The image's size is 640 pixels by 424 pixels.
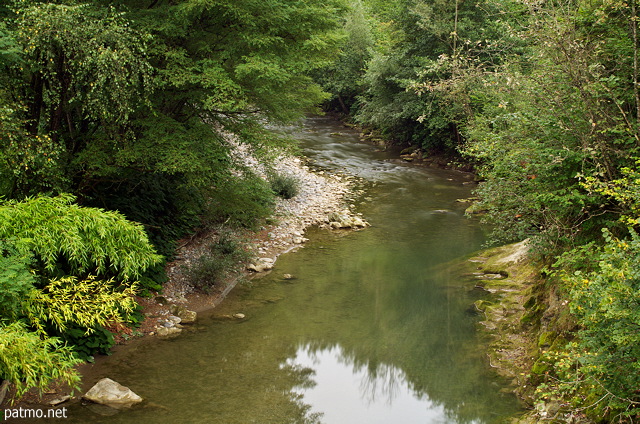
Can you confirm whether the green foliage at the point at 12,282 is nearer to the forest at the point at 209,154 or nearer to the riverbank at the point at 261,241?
the forest at the point at 209,154

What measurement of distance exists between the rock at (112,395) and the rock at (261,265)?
5.74 metres

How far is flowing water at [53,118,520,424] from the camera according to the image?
7.63 m

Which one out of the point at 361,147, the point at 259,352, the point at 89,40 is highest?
the point at 89,40

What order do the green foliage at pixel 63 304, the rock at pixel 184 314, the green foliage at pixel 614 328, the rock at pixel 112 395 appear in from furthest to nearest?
the rock at pixel 184 314, the rock at pixel 112 395, the green foliage at pixel 63 304, the green foliage at pixel 614 328

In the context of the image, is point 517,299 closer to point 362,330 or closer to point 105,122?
point 362,330

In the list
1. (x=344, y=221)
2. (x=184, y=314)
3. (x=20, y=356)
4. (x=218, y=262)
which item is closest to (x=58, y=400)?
(x=20, y=356)

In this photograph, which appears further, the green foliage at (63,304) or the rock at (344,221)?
the rock at (344,221)

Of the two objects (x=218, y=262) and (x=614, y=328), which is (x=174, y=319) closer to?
(x=218, y=262)

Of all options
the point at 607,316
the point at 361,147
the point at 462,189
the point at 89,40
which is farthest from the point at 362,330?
the point at 361,147

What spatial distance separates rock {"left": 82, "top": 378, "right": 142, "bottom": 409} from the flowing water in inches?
7.5

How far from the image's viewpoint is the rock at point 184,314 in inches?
399

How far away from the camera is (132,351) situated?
28.8 feet

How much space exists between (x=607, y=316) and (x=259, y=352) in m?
5.98

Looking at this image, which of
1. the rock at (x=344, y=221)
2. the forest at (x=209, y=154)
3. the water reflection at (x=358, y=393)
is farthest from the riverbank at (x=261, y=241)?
the water reflection at (x=358, y=393)
